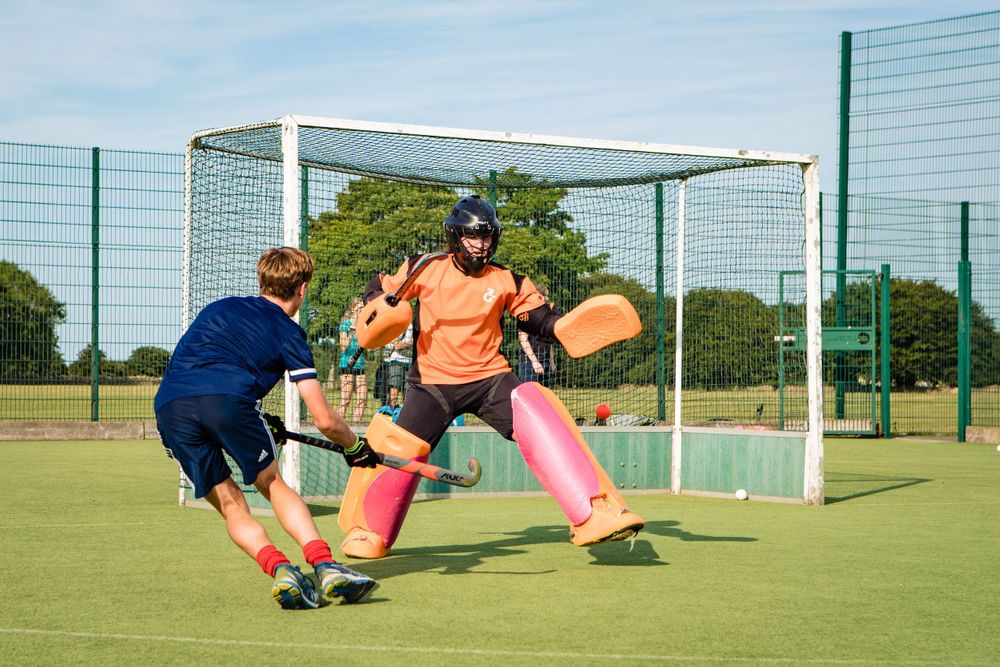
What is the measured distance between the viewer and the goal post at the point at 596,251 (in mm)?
8281

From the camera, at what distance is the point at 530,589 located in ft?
16.7

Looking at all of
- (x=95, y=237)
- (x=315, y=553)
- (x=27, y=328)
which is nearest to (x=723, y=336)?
(x=315, y=553)

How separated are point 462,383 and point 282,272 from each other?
1527mm

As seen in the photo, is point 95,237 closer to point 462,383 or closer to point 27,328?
point 27,328

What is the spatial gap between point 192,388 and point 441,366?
180 centimetres

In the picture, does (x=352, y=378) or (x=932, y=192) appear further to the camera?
(x=932, y=192)

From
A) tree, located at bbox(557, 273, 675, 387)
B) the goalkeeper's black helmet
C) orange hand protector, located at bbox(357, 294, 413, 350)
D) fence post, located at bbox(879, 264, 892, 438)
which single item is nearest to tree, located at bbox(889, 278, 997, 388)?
fence post, located at bbox(879, 264, 892, 438)

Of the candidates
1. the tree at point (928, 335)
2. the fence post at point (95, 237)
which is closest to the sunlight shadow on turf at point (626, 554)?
the fence post at point (95, 237)

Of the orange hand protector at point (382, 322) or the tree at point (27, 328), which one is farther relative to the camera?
the tree at point (27, 328)

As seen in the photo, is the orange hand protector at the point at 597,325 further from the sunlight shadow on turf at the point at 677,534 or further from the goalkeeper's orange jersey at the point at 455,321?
the sunlight shadow on turf at the point at 677,534

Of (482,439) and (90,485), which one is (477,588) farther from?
(90,485)

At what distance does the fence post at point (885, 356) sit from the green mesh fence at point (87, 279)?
9229 millimetres

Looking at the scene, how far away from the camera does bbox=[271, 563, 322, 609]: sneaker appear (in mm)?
4395

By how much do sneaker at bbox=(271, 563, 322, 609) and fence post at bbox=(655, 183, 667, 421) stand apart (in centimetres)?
579
